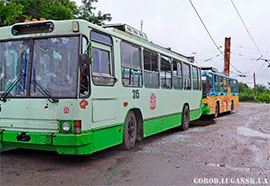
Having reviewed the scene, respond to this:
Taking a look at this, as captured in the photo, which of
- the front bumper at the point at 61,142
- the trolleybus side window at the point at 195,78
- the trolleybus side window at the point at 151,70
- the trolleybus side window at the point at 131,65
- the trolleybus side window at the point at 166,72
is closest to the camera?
the front bumper at the point at 61,142

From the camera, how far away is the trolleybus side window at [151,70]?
9.05 metres

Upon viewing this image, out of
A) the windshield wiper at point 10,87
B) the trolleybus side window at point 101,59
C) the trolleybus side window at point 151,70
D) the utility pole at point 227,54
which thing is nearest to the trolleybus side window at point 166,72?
the trolleybus side window at point 151,70

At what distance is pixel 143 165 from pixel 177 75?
573 cm

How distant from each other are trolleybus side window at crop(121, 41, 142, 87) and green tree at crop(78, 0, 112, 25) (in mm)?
12295

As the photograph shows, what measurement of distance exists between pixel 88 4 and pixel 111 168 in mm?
16698

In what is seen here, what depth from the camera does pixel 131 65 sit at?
26.9ft

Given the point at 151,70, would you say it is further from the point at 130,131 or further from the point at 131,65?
the point at 130,131

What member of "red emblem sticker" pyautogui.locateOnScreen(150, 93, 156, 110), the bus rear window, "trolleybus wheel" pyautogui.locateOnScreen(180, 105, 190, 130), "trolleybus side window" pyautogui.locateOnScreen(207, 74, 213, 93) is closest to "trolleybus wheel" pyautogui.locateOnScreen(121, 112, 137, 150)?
"red emblem sticker" pyautogui.locateOnScreen(150, 93, 156, 110)

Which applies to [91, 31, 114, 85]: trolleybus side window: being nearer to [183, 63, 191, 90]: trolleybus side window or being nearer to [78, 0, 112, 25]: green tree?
[183, 63, 191, 90]: trolleybus side window

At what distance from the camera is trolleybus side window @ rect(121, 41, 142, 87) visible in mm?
7796

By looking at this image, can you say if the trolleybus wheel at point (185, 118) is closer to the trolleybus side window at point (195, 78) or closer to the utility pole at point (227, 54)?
the trolleybus side window at point (195, 78)

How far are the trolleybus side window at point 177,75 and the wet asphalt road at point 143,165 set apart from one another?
288cm

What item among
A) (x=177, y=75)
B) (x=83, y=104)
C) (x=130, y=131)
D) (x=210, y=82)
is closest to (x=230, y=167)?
(x=130, y=131)

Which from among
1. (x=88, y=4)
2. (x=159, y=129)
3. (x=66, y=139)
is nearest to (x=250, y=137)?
(x=159, y=129)
